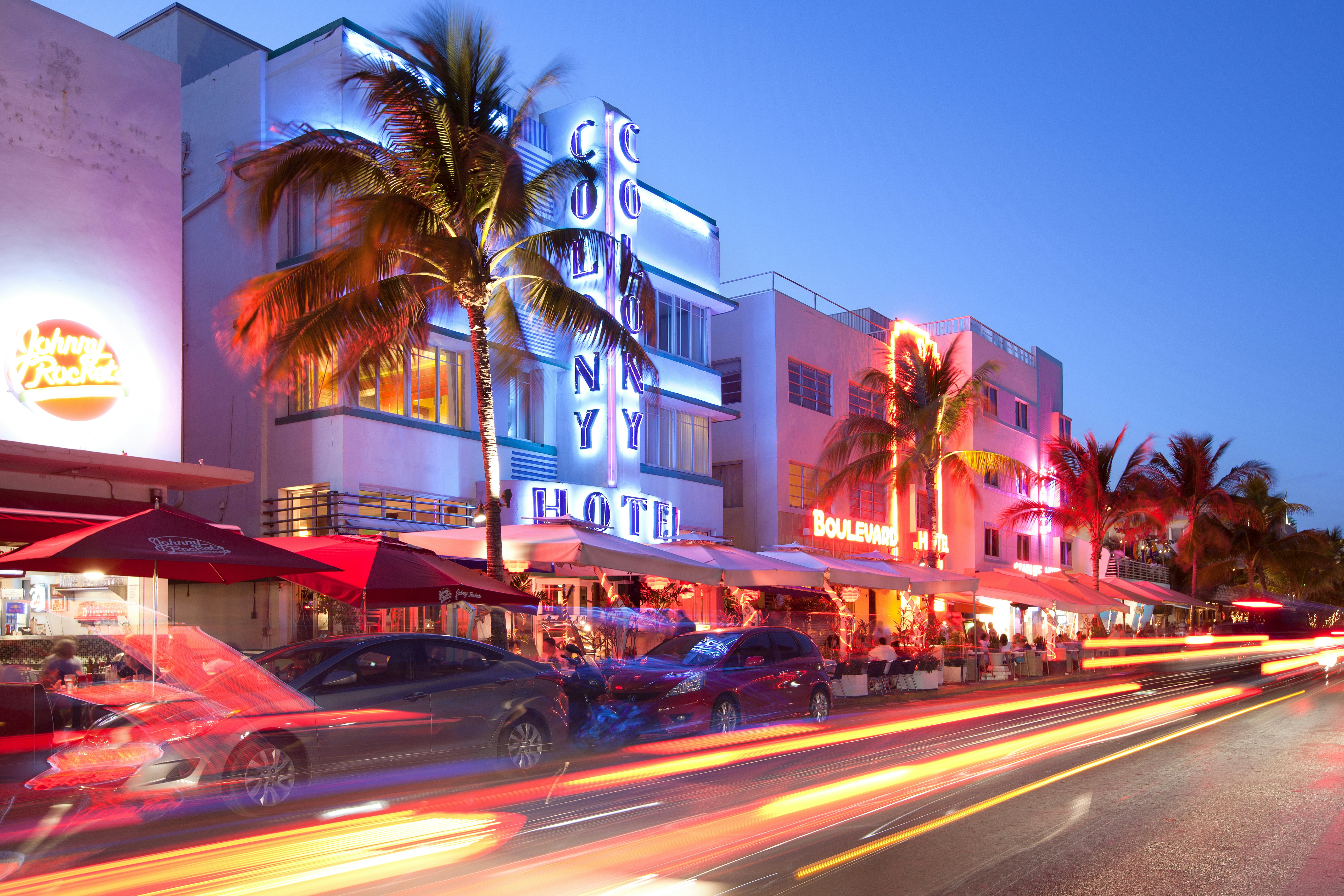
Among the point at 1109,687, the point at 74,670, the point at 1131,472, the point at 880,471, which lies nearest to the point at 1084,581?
the point at 1131,472

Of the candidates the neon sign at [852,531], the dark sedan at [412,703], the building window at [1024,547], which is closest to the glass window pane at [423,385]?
the dark sedan at [412,703]

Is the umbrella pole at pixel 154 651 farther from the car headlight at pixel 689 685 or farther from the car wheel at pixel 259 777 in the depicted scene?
the car headlight at pixel 689 685

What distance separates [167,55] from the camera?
24859 mm

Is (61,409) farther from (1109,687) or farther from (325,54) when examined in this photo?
(1109,687)

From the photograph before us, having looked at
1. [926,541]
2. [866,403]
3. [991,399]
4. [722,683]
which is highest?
[991,399]

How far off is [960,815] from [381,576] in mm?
7672

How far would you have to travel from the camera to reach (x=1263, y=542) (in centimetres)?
6259

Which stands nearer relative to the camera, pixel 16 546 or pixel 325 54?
pixel 16 546

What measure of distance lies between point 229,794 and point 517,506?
1410cm

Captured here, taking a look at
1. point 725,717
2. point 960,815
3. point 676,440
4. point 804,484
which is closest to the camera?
point 960,815

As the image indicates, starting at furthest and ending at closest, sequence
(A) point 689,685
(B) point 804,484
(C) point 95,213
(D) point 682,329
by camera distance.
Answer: (B) point 804,484, (D) point 682,329, (C) point 95,213, (A) point 689,685

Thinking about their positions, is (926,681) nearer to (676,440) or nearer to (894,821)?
(676,440)

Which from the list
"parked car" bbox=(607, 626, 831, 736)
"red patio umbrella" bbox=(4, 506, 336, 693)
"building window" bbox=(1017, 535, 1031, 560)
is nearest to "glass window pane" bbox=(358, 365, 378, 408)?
"parked car" bbox=(607, 626, 831, 736)

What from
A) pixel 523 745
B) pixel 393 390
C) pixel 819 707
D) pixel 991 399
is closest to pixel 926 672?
pixel 819 707
